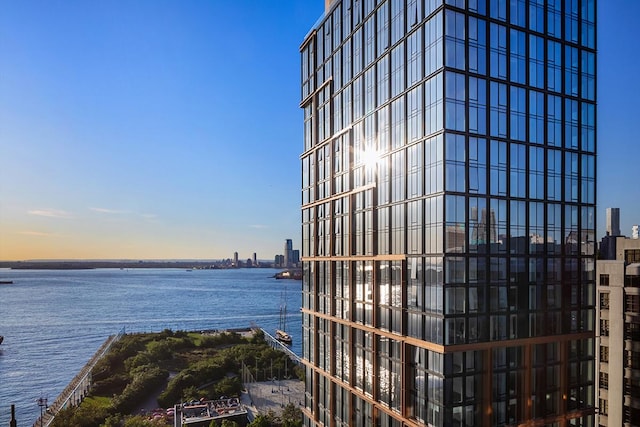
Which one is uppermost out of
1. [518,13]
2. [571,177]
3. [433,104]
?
[518,13]

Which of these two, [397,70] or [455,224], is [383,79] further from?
[455,224]

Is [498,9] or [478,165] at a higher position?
[498,9]

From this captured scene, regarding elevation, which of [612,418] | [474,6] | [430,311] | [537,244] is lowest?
[612,418]

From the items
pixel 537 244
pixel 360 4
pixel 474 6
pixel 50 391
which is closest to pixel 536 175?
pixel 537 244

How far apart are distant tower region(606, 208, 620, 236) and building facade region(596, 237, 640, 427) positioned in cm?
4474

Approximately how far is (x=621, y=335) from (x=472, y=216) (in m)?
30.8

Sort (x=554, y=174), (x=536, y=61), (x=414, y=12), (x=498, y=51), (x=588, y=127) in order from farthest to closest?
(x=588, y=127), (x=554, y=174), (x=536, y=61), (x=414, y=12), (x=498, y=51)

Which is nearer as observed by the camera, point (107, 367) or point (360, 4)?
point (360, 4)

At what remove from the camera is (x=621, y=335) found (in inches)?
2031

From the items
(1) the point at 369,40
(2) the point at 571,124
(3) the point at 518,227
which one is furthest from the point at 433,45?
(3) the point at 518,227

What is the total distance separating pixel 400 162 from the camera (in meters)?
41.0

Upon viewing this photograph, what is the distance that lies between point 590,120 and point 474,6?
16997 mm

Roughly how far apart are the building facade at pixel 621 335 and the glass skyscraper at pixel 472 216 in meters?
12.8

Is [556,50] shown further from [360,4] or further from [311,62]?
[311,62]
